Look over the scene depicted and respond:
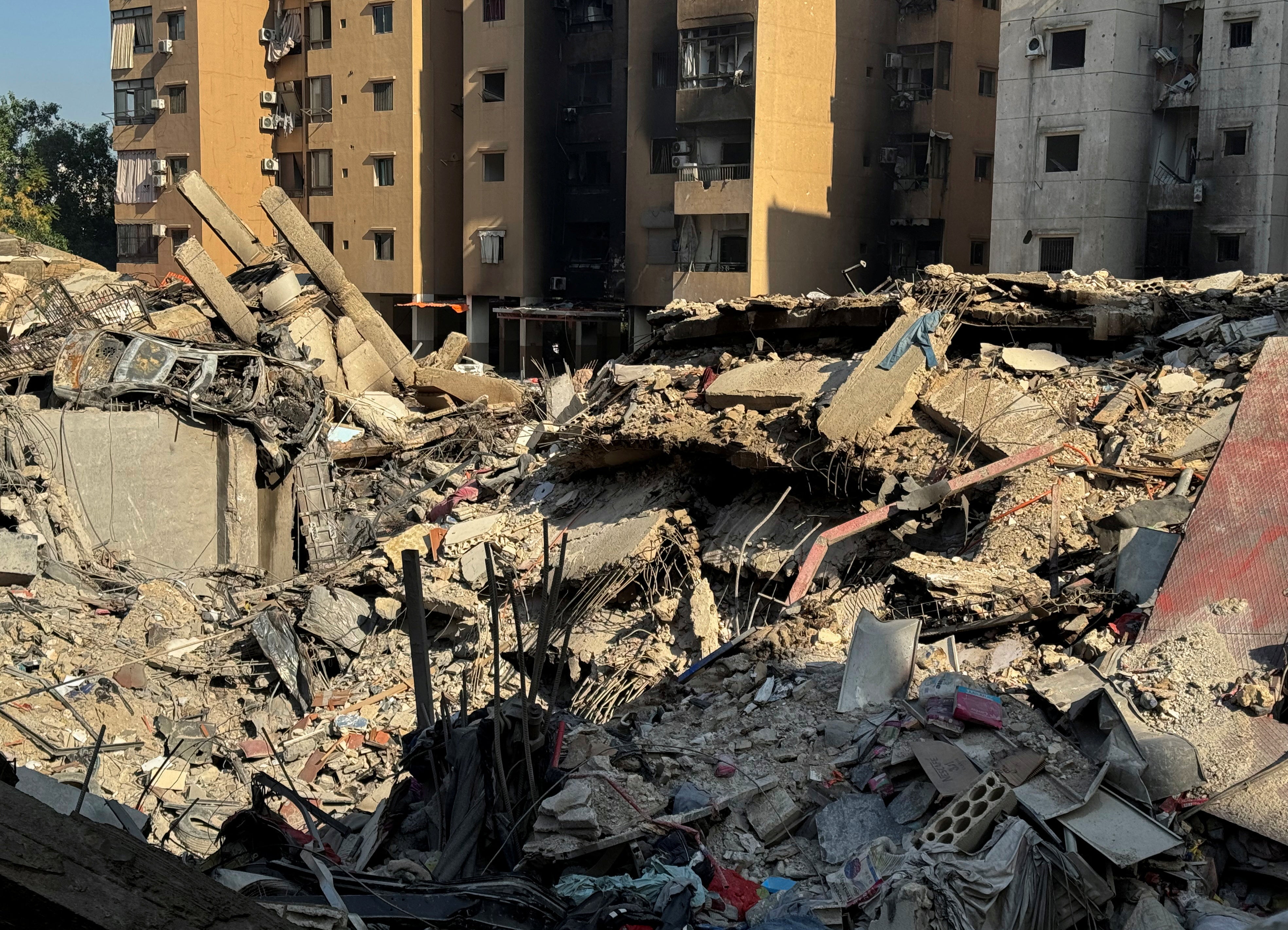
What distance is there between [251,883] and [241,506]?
428 inches

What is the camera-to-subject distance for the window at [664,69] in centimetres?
2789

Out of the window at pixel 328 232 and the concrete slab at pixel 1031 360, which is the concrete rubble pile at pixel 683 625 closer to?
the concrete slab at pixel 1031 360

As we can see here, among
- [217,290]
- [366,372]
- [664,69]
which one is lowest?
[366,372]

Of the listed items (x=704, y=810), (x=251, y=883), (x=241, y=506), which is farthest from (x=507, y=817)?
(x=241, y=506)

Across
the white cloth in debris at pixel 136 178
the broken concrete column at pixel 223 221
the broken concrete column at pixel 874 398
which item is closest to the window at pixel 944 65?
the broken concrete column at pixel 223 221

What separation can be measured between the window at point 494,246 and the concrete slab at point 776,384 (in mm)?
19616

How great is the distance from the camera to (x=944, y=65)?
1054 inches

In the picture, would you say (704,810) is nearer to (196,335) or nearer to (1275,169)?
(196,335)

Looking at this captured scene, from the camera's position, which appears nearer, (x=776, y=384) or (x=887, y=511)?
(x=887, y=511)

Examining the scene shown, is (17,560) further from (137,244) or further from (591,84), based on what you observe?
(137,244)

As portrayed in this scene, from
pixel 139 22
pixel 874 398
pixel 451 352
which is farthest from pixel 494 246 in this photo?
pixel 874 398

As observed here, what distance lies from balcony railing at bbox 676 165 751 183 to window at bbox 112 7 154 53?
19.1m

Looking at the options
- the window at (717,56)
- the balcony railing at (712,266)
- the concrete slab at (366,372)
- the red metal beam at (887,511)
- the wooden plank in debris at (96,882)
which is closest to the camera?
the wooden plank in debris at (96,882)

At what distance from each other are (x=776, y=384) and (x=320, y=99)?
87.8 ft
